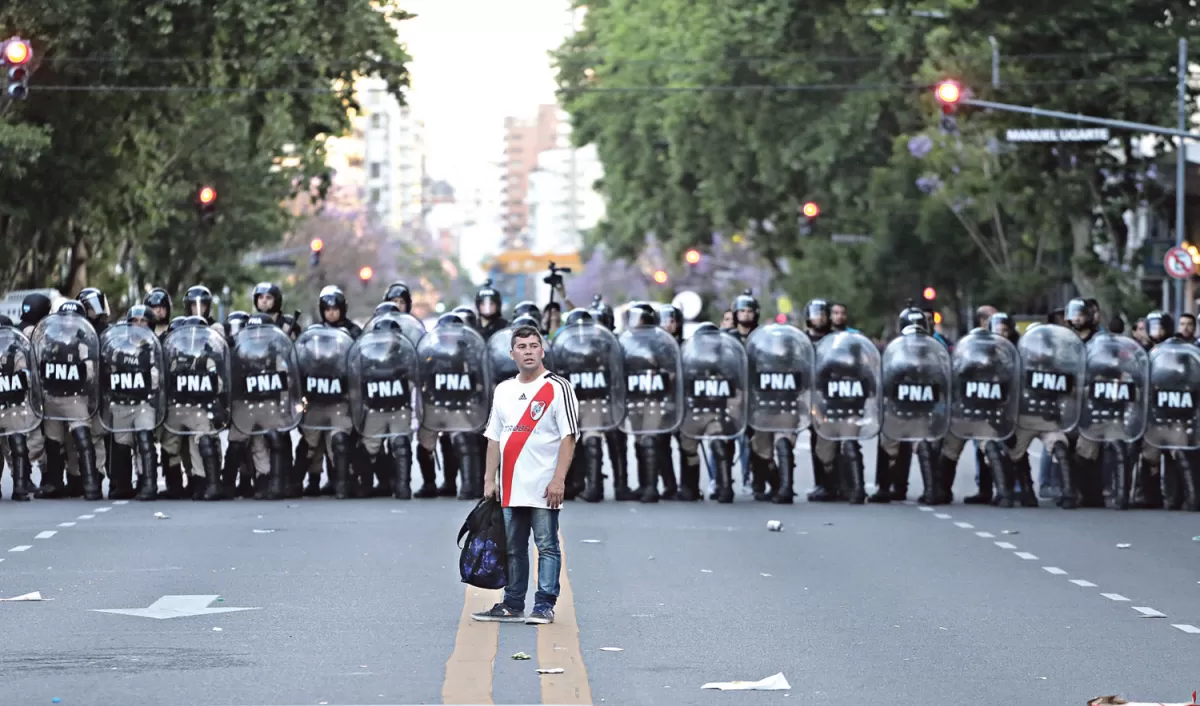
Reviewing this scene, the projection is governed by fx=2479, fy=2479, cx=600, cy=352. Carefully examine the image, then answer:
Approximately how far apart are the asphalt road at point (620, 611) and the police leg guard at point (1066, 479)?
52.4 inches

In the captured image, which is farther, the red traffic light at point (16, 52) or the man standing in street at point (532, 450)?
the red traffic light at point (16, 52)

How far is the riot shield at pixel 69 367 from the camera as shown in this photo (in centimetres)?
2139

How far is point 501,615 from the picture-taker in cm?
1192

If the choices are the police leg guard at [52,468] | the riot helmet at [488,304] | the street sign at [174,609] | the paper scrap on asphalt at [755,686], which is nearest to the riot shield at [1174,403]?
the riot helmet at [488,304]

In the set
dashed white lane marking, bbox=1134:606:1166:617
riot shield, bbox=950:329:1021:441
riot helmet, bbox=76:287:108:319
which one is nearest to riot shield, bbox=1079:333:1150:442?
riot shield, bbox=950:329:1021:441

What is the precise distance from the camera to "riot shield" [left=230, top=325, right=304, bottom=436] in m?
21.5

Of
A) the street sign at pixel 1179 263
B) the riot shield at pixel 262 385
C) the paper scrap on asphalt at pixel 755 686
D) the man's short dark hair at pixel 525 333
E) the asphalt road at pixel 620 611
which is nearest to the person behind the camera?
the paper scrap on asphalt at pixel 755 686

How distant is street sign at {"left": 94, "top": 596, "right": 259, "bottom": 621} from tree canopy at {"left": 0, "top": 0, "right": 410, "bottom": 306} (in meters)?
21.3

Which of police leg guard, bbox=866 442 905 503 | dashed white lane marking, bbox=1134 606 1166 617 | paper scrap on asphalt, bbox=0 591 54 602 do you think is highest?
police leg guard, bbox=866 442 905 503

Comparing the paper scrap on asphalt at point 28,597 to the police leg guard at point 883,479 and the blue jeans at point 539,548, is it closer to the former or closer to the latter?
the blue jeans at point 539,548

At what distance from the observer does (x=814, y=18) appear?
1716 inches

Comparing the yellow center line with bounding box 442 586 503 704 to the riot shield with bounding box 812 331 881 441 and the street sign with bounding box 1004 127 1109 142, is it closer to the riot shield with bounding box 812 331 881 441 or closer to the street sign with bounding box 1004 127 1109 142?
the riot shield with bounding box 812 331 881 441

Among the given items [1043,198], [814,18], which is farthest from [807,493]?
[814,18]

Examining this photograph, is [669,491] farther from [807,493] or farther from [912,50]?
[912,50]
